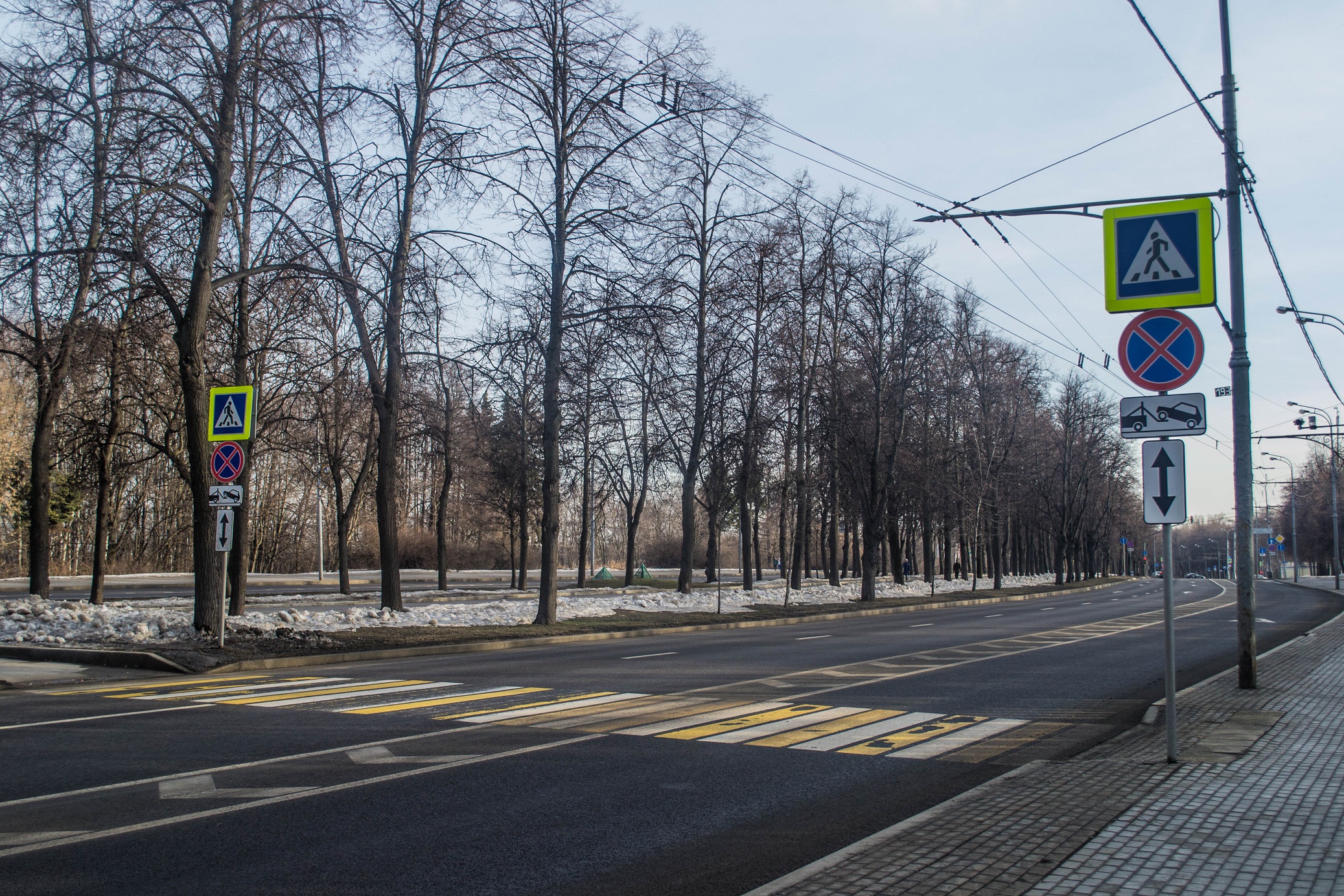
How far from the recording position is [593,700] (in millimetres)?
11203

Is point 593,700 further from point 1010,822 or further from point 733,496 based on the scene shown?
point 733,496

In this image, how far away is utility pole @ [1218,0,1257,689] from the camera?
11922 mm

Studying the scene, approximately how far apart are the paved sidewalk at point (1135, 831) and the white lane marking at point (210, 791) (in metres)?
3.82

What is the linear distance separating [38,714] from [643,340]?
14.8 meters

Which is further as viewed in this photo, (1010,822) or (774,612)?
(774,612)

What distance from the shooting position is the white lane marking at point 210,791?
6.69 metres

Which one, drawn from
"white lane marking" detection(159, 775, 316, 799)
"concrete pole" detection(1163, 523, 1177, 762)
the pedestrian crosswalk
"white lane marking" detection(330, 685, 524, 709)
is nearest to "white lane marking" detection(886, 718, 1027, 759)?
the pedestrian crosswalk

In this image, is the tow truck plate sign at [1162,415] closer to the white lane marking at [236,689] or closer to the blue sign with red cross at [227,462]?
the white lane marking at [236,689]

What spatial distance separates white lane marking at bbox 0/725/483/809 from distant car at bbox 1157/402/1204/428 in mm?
6742

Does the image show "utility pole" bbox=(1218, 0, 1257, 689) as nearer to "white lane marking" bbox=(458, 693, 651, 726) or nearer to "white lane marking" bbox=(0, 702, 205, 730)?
"white lane marking" bbox=(458, 693, 651, 726)

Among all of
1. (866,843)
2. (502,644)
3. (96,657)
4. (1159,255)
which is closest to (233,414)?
(96,657)

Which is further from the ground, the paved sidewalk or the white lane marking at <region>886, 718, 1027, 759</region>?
the paved sidewalk

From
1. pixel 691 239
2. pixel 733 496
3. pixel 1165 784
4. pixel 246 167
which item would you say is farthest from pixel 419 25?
pixel 733 496

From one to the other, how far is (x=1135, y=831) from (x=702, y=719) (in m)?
5.03
